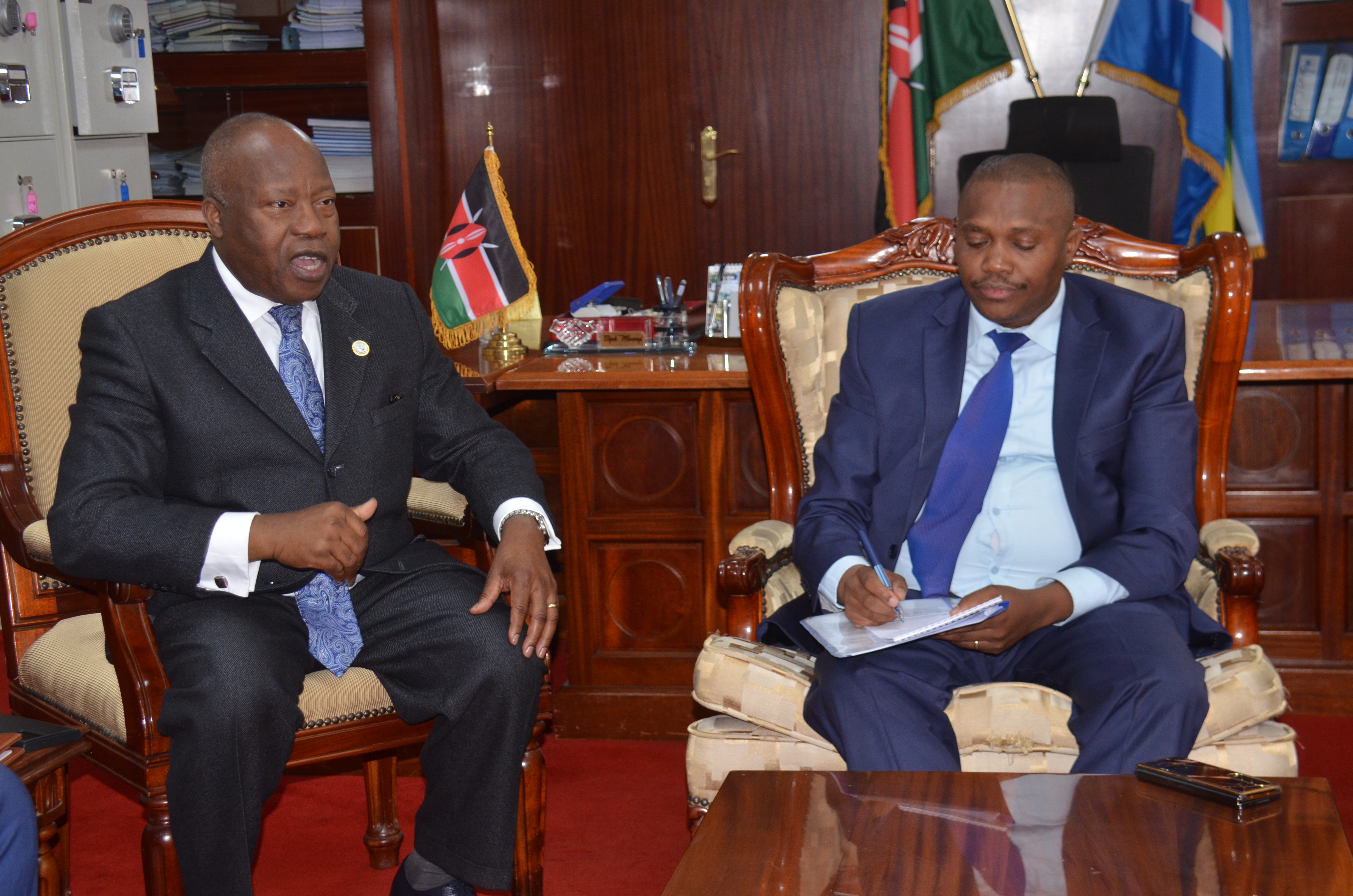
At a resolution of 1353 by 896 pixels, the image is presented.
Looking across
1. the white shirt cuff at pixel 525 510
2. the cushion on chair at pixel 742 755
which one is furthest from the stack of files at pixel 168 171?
the cushion on chair at pixel 742 755

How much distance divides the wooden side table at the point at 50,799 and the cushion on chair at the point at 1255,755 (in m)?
1.53

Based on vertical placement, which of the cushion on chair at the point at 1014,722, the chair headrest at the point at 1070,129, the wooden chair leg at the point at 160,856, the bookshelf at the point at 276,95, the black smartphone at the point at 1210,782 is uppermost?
the bookshelf at the point at 276,95

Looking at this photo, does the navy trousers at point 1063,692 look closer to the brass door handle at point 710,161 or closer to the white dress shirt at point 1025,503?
the white dress shirt at point 1025,503

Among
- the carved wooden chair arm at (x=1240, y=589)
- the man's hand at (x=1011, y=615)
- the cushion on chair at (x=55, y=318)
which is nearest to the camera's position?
the man's hand at (x=1011, y=615)

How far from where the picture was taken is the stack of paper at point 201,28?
15.4 feet

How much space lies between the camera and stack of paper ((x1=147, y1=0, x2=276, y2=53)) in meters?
4.70

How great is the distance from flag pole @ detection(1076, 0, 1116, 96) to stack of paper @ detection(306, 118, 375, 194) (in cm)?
281

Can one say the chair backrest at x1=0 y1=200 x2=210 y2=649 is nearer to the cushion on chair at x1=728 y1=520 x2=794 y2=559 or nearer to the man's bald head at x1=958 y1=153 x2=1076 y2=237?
the cushion on chair at x1=728 y1=520 x2=794 y2=559

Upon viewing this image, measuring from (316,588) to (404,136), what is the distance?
10.7 feet

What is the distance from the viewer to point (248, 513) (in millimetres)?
1786

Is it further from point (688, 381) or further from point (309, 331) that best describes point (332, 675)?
point (688, 381)

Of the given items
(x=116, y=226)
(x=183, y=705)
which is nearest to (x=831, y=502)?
(x=183, y=705)

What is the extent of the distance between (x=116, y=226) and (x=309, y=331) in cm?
52

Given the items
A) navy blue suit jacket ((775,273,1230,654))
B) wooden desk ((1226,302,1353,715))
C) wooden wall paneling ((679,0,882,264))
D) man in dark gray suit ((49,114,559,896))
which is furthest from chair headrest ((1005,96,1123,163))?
man in dark gray suit ((49,114,559,896))
